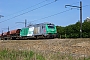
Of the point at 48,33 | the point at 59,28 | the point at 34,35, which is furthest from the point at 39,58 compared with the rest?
the point at 59,28

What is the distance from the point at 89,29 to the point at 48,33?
11353 millimetres

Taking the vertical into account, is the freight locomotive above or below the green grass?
above

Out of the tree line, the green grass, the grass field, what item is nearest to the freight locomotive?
the tree line

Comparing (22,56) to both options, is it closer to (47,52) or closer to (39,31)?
(47,52)

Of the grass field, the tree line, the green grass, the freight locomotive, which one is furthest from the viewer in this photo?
the tree line

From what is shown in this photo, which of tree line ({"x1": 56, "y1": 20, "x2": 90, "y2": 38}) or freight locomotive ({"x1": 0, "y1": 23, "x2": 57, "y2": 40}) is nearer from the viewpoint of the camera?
freight locomotive ({"x1": 0, "y1": 23, "x2": 57, "y2": 40})

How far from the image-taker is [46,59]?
840 centimetres

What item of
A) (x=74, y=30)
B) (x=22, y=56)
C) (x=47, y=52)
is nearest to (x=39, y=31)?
(x=74, y=30)

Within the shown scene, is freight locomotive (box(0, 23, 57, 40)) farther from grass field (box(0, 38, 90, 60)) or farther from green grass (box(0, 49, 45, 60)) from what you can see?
green grass (box(0, 49, 45, 60))

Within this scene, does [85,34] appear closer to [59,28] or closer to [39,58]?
[59,28]

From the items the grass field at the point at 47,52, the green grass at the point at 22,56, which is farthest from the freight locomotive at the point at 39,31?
the green grass at the point at 22,56

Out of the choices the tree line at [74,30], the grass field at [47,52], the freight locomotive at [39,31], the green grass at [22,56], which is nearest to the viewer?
the green grass at [22,56]

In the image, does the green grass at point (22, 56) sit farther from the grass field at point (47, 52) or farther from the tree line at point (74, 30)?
the tree line at point (74, 30)

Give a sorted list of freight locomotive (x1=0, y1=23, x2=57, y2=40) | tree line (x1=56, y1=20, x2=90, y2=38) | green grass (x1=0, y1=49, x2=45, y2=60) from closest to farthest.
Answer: green grass (x1=0, y1=49, x2=45, y2=60), freight locomotive (x1=0, y1=23, x2=57, y2=40), tree line (x1=56, y1=20, x2=90, y2=38)
